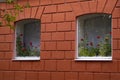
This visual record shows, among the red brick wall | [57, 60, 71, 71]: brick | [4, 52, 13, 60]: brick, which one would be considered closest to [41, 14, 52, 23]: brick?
the red brick wall

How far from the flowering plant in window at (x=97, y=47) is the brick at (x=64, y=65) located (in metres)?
0.53

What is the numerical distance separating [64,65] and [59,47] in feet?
2.17

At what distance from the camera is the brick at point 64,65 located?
44.3ft

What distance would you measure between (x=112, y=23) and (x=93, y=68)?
157 cm

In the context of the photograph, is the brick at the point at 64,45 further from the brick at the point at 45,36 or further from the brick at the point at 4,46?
the brick at the point at 4,46

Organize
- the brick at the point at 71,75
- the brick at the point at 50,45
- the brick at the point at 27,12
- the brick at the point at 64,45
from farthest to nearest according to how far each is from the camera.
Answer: the brick at the point at 27,12 < the brick at the point at 50,45 < the brick at the point at 64,45 < the brick at the point at 71,75

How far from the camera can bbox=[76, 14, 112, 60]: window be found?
43.1ft

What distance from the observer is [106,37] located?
1316cm

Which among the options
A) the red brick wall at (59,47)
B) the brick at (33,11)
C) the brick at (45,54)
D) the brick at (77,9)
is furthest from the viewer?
the brick at (33,11)

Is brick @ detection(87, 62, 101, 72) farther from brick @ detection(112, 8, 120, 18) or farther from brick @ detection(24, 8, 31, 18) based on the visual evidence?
brick @ detection(24, 8, 31, 18)

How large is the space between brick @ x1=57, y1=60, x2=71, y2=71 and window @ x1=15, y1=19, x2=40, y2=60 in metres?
1.29

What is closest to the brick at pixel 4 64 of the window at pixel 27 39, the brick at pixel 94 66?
the window at pixel 27 39

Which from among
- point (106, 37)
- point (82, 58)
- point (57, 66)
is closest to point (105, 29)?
point (106, 37)

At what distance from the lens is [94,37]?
13516mm
